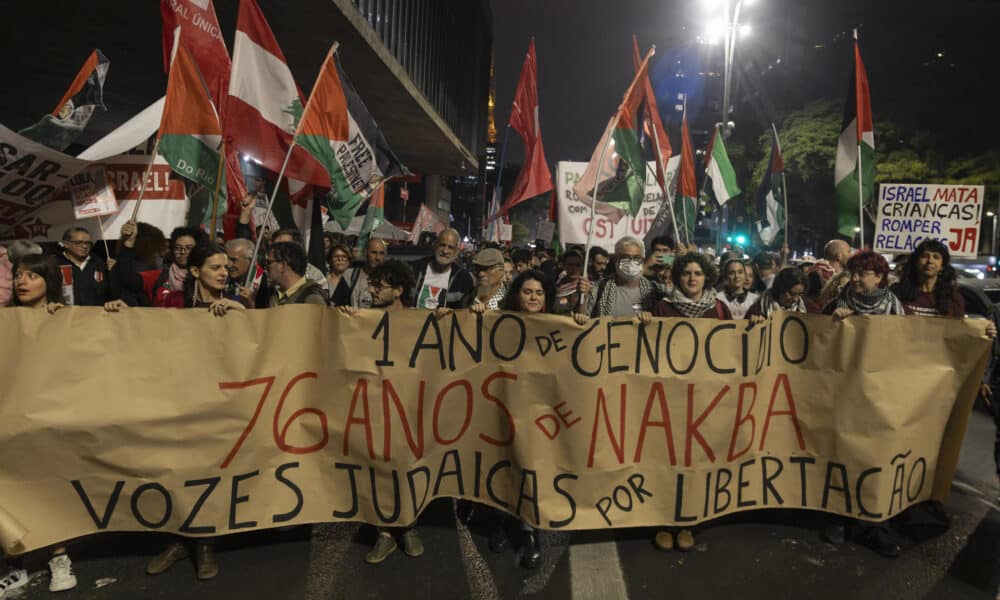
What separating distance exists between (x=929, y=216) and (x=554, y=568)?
613 cm

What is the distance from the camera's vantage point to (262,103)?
438cm

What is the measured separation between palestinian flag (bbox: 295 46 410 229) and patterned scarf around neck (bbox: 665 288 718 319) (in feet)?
8.51

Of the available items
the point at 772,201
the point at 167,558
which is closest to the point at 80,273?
the point at 167,558

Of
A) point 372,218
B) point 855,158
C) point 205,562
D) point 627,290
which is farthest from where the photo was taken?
point 372,218

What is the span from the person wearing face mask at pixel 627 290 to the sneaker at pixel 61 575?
3.22 m

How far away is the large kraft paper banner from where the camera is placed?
2918mm

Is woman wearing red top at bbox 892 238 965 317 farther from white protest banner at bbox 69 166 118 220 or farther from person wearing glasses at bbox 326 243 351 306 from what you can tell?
white protest banner at bbox 69 166 118 220

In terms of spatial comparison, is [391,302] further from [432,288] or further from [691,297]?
[691,297]

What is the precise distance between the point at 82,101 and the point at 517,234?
58.3m

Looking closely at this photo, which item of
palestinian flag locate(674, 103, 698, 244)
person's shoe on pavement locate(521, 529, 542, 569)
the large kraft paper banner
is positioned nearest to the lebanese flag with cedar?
the large kraft paper banner

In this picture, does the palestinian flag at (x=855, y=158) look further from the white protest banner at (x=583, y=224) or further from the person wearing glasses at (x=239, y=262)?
the person wearing glasses at (x=239, y=262)

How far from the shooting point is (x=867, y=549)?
3.42 meters

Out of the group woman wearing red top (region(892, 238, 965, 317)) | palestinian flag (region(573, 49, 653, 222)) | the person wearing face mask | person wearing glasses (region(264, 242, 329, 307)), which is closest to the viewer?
person wearing glasses (region(264, 242, 329, 307))

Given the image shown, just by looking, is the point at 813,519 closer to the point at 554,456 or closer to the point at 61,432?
the point at 554,456
